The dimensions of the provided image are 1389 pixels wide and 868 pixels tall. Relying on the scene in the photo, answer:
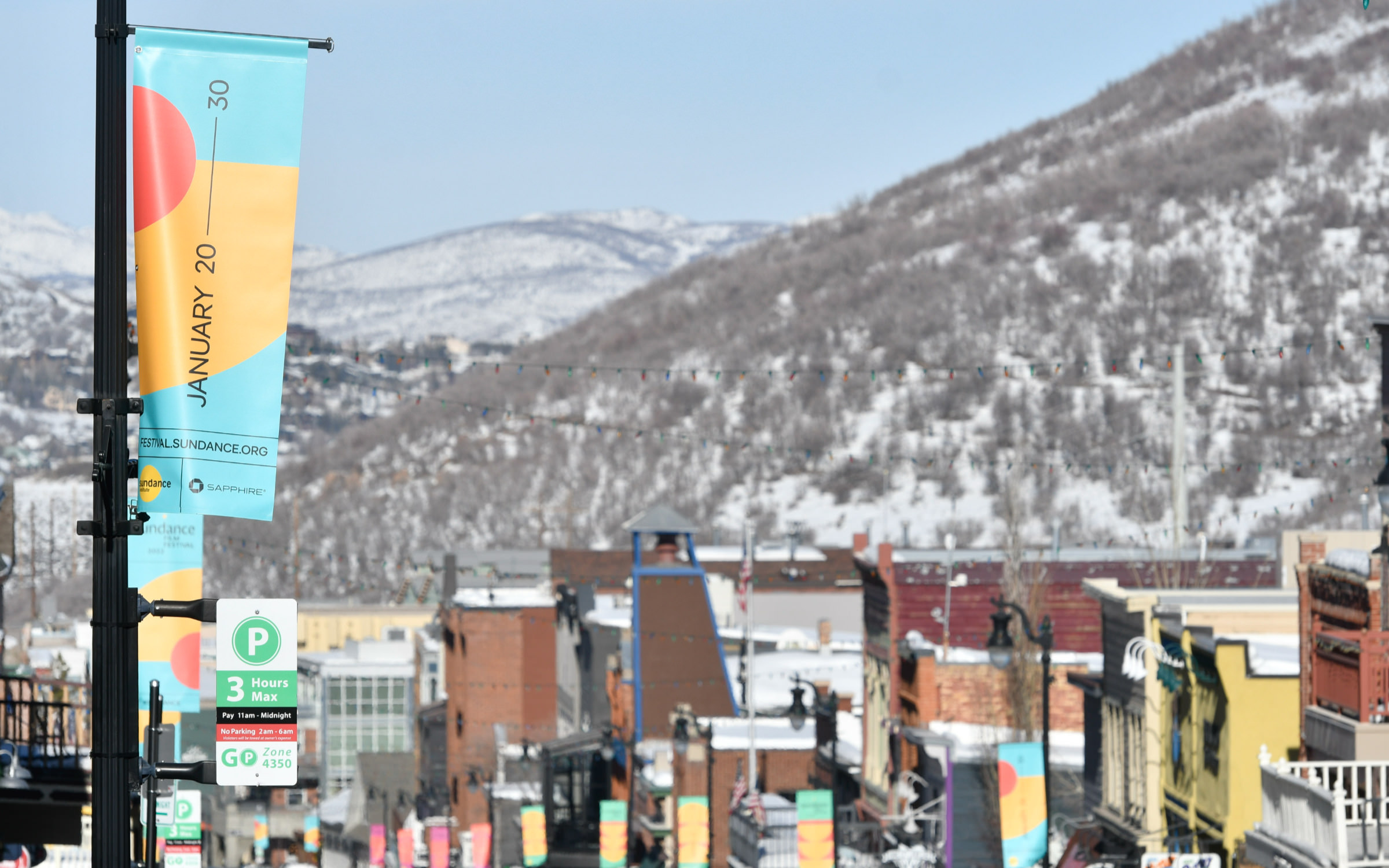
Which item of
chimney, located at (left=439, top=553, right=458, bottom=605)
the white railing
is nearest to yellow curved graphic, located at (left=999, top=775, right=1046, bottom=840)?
the white railing

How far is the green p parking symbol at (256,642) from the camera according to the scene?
9008 mm

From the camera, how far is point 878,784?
127ft

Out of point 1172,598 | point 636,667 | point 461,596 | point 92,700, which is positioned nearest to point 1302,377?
point 461,596

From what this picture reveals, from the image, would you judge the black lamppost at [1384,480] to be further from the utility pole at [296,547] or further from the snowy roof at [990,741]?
the utility pole at [296,547]

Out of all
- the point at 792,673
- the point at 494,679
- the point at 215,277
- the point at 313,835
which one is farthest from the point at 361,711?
the point at 215,277

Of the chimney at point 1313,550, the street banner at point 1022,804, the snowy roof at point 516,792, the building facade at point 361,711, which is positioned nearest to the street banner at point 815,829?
the street banner at point 1022,804

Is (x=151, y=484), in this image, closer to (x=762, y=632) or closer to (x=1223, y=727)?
(x=1223, y=727)

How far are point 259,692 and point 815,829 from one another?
72.8 ft

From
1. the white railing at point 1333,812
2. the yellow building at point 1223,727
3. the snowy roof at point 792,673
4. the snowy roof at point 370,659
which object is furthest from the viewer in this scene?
the snowy roof at point 370,659

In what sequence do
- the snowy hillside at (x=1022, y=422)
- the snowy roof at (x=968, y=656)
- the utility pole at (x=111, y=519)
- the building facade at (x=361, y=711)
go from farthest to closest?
the snowy hillside at (x=1022, y=422)
the building facade at (x=361, y=711)
the snowy roof at (x=968, y=656)
the utility pole at (x=111, y=519)

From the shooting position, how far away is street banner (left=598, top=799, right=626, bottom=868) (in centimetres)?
3741

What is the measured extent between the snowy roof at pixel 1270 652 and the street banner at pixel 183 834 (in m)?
13.8

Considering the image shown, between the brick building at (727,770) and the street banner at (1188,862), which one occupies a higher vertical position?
the street banner at (1188,862)

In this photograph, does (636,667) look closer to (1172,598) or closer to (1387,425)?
(1172,598)
